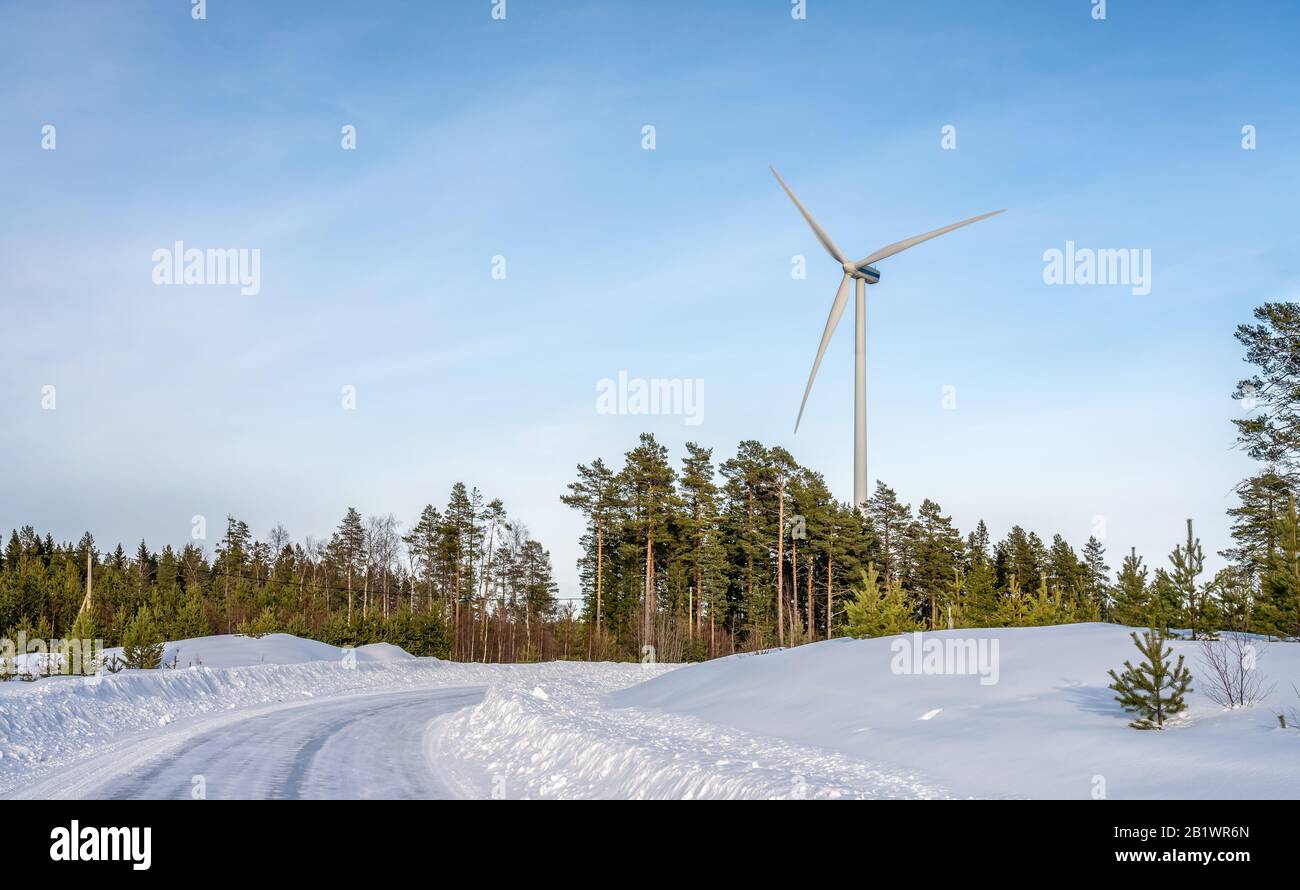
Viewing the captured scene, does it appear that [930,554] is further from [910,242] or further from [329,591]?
[329,591]

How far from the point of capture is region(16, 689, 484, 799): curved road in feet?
35.4

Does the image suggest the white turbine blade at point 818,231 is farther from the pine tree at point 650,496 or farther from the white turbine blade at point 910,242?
the pine tree at point 650,496

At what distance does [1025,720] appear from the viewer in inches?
548

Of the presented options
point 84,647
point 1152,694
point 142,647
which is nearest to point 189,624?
point 84,647

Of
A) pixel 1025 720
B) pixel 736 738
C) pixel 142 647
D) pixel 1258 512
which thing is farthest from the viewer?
pixel 1258 512

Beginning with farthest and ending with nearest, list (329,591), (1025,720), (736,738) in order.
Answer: (329,591) < (736,738) < (1025,720)

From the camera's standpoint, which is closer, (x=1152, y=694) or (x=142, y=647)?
(x=1152, y=694)

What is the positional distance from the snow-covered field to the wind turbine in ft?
94.6

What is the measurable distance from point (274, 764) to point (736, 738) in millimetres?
7557

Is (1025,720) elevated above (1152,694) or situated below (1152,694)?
below

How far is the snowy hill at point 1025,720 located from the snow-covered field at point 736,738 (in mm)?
49

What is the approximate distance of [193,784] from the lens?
35.9 feet

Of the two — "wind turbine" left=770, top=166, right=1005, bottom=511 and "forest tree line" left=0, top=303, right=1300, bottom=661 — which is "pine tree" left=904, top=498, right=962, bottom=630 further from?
"wind turbine" left=770, top=166, right=1005, bottom=511
